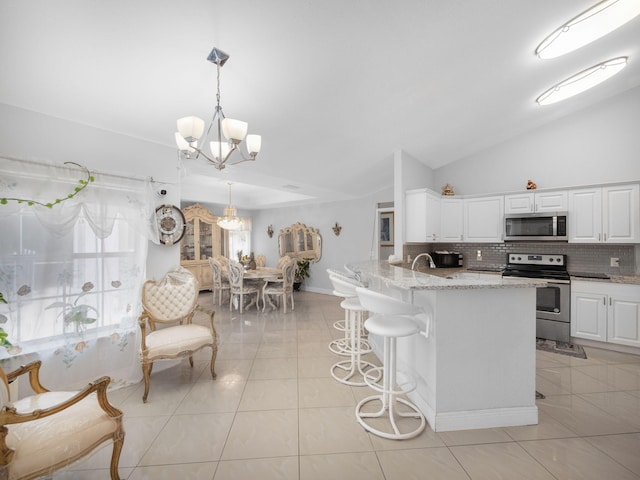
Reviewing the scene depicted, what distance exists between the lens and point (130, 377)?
255 centimetres

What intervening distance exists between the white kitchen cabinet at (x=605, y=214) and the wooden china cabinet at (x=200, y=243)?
7.09 m

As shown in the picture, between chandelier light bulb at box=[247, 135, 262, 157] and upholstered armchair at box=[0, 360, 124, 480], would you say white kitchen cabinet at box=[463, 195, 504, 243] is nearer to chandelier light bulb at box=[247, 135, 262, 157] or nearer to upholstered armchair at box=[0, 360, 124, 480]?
chandelier light bulb at box=[247, 135, 262, 157]

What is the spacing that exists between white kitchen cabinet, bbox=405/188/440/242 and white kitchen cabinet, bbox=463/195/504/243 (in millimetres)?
711

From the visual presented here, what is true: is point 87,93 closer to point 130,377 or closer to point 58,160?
point 58,160

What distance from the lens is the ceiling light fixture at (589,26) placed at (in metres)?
1.97

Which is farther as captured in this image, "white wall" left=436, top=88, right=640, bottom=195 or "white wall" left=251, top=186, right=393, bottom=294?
"white wall" left=251, top=186, right=393, bottom=294

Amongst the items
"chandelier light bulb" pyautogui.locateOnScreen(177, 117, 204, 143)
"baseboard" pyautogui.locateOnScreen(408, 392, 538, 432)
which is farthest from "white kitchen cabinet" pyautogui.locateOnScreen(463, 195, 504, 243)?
"chandelier light bulb" pyautogui.locateOnScreen(177, 117, 204, 143)

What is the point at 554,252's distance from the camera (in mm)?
3953

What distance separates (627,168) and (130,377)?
20.6ft

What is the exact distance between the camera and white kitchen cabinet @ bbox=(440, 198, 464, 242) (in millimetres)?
4414

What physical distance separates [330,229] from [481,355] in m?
5.10

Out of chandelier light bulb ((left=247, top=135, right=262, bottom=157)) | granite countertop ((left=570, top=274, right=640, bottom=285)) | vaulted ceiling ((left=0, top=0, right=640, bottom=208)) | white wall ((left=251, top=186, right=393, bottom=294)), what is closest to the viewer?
vaulted ceiling ((left=0, top=0, right=640, bottom=208))

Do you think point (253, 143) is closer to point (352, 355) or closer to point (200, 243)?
point (352, 355)

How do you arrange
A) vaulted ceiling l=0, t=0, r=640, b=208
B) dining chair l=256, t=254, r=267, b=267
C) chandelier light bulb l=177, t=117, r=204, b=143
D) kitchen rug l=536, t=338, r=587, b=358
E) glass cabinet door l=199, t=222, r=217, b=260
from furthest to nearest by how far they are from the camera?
1. dining chair l=256, t=254, r=267, b=267
2. glass cabinet door l=199, t=222, r=217, b=260
3. kitchen rug l=536, t=338, r=587, b=358
4. chandelier light bulb l=177, t=117, r=204, b=143
5. vaulted ceiling l=0, t=0, r=640, b=208
